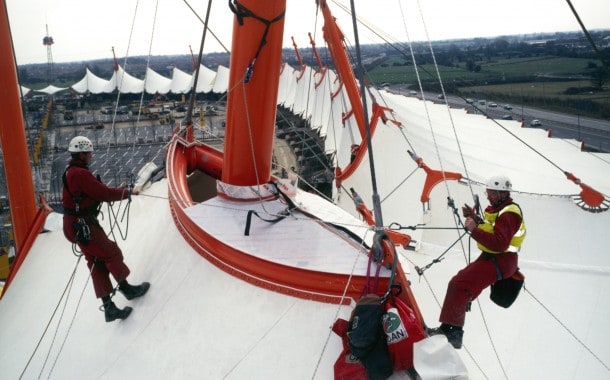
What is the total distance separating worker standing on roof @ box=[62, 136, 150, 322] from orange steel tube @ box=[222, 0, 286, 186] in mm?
1125

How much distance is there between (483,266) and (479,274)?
7 cm

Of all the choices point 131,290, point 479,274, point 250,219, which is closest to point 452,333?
point 479,274

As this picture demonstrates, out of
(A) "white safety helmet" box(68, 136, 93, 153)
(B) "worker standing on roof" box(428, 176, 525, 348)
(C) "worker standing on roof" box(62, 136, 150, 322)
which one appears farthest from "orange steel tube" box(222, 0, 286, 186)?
(B) "worker standing on roof" box(428, 176, 525, 348)

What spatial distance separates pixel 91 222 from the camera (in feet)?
14.4

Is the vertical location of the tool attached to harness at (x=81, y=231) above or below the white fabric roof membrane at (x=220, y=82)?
above

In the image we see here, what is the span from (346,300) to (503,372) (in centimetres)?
262

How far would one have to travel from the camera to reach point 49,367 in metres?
4.16

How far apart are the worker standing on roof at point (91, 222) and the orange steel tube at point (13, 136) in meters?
3.36

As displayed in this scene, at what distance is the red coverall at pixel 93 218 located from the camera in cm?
421

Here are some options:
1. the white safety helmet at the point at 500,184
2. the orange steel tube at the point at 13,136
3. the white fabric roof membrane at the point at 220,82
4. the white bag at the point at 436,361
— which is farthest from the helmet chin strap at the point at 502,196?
the white fabric roof membrane at the point at 220,82

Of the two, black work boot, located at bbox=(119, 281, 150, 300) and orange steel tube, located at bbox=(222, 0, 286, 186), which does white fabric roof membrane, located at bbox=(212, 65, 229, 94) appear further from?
black work boot, located at bbox=(119, 281, 150, 300)

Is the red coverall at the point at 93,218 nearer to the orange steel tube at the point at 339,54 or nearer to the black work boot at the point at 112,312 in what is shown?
the black work boot at the point at 112,312

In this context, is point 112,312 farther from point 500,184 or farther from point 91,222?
point 500,184

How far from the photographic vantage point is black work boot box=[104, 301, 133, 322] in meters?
4.30
